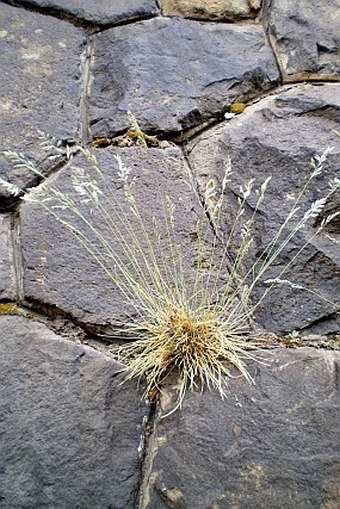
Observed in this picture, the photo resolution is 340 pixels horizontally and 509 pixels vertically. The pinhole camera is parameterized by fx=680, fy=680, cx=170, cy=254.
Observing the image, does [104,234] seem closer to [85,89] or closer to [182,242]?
[182,242]

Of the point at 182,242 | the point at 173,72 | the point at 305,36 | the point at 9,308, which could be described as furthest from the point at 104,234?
the point at 305,36

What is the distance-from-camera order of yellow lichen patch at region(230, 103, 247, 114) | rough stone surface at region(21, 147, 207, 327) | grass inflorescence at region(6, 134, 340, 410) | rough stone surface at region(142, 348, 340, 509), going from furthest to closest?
yellow lichen patch at region(230, 103, 247, 114) → rough stone surface at region(21, 147, 207, 327) → grass inflorescence at region(6, 134, 340, 410) → rough stone surface at region(142, 348, 340, 509)

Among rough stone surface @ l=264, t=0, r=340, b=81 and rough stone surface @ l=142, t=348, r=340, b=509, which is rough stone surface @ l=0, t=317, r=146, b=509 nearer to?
rough stone surface @ l=142, t=348, r=340, b=509

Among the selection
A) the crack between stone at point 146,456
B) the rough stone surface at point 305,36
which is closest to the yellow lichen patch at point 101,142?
the rough stone surface at point 305,36

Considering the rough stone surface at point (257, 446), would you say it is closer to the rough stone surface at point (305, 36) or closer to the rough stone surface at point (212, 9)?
the rough stone surface at point (305, 36)

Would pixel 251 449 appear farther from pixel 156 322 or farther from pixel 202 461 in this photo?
pixel 156 322

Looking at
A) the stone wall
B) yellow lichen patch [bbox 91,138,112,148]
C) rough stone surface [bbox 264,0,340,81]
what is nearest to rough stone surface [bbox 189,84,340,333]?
the stone wall
